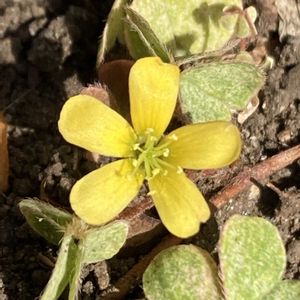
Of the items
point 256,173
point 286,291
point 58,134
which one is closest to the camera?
point 286,291

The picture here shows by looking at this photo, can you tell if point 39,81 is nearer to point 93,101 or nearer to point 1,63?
point 1,63

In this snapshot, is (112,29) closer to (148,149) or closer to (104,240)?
(148,149)

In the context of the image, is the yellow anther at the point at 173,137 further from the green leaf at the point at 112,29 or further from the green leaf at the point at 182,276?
the green leaf at the point at 112,29

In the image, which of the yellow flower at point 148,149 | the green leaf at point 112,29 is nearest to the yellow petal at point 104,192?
the yellow flower at point 148,149

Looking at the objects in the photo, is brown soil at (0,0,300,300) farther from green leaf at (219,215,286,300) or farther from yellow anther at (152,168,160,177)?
yellow anther at (152,168,160,177)

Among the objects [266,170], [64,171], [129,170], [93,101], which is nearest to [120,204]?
[129,170]

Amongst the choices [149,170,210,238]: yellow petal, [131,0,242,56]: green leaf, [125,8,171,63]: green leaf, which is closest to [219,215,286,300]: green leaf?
[149,170,210,238]: yellow petal

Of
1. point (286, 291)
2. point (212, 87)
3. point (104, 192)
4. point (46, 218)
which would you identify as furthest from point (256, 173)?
Answer: point (46, 218)
